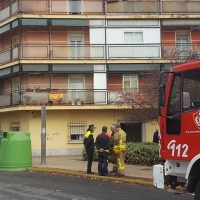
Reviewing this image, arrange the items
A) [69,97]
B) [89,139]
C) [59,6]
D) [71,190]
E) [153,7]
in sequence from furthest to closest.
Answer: [153,7] < [59,6] < [69,97] < [89,139] < [71,190]

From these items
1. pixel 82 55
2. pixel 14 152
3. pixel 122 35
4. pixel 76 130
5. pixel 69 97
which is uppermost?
pixel 122 35

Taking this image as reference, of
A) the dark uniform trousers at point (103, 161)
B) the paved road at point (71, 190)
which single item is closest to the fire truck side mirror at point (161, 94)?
the paved road at point (71, 190)

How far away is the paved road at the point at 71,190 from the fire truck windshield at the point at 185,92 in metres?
2.89

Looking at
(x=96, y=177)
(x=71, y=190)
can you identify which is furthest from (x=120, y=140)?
(x=71, y=190)

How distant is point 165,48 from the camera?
27.3 metres

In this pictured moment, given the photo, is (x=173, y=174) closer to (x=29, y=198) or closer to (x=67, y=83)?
(x=29, y=198)

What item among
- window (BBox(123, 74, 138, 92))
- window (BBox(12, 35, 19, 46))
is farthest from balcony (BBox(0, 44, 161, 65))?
window (BBox(12, 35, 19, 46))

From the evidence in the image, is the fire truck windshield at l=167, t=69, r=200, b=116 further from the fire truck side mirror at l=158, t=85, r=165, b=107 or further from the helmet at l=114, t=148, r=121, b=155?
the helmet at l=114, t=148, r=121, b=155

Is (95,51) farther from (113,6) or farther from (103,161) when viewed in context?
(103,161)

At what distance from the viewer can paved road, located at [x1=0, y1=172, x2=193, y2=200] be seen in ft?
33.1

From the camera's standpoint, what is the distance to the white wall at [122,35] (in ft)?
90.6

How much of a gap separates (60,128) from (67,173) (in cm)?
1220

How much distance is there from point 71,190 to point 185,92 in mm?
4858

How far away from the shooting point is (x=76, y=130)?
2739 cm
